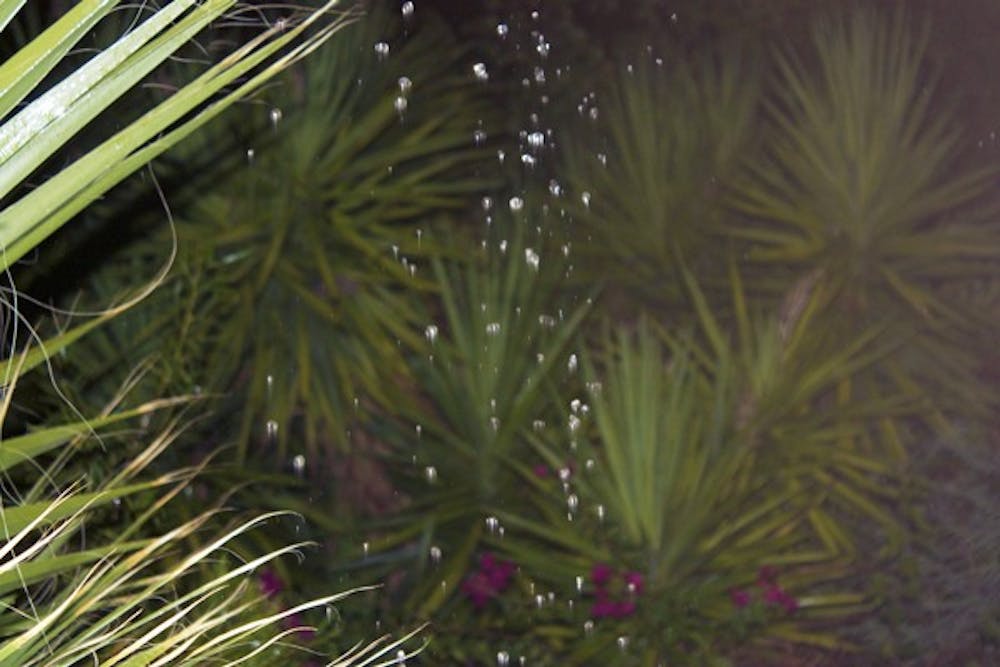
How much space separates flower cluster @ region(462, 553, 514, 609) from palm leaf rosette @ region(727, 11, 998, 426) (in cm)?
43

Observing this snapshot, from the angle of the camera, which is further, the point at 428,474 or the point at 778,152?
the point at 428,474

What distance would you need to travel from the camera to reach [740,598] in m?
1.60

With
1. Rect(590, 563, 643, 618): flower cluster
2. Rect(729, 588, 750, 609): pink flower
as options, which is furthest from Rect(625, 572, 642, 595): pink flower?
Rect(729, 588, 750, 609): pink flower

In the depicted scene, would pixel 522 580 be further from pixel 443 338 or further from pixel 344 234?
pixel 344 234

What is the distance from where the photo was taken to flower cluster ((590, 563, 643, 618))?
1626 mm

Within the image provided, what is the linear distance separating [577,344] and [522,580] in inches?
10.9

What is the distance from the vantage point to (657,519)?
1.62 meters

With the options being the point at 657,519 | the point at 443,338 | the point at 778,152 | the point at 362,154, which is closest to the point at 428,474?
the point at 443,338

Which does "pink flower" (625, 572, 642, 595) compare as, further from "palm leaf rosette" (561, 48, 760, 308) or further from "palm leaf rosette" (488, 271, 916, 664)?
"palm leaf rosette" (561, 48, 760, 308)

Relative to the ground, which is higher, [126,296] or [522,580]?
[126,296]

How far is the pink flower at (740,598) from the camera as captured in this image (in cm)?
159

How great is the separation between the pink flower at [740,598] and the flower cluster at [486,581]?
25 centimetres

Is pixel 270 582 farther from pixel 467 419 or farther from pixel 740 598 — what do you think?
pixel 740 598

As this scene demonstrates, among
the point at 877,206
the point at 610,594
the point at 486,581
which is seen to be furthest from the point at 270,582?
the point at 877,206
